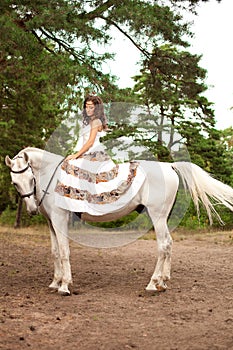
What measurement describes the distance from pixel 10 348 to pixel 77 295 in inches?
87.2

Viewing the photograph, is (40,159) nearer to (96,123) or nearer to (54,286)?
(96,123)

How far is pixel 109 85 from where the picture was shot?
9.25 metres

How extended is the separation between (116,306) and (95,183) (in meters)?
1.46

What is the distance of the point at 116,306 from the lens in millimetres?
5359

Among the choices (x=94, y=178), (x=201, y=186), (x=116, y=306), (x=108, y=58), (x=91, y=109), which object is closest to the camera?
(x=116, y=306)

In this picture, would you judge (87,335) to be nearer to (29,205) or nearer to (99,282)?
(29,205)

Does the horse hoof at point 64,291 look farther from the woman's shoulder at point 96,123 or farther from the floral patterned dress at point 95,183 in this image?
the woman's shoulder at point 96,123

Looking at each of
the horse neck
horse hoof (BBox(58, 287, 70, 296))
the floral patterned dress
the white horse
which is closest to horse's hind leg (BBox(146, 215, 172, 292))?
the white horse

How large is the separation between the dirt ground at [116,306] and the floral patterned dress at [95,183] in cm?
106

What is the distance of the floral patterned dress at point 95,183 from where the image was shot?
599cm

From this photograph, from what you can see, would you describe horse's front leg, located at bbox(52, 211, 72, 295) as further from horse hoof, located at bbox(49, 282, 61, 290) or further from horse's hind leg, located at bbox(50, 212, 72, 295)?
horse hoof, located at bbox(49, 282, 61, 290)

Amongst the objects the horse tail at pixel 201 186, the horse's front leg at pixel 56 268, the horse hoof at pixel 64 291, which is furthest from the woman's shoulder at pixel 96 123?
the horse hoof at pixel 64 291

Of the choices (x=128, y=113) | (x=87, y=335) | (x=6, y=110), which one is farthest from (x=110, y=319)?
(x=6, y=110)

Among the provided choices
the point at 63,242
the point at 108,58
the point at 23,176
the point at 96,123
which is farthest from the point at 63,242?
the point at 108,58
